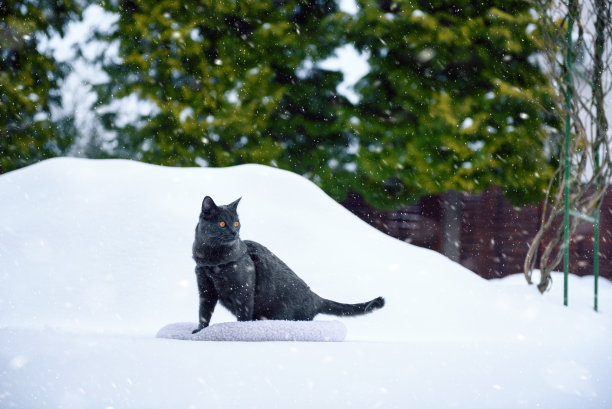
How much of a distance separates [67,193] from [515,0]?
4916 millimetres

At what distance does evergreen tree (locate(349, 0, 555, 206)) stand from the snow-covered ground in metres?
1.77

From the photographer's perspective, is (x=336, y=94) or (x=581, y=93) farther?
(x=336, y=94)

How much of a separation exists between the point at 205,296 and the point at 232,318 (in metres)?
0.50

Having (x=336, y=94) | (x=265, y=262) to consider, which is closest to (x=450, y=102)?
(x=336, y=94)

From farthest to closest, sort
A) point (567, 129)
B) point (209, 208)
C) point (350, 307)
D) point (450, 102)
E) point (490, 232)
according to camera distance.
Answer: point (490, 232) → point (450, 102) → point (567, 129) → point (350, 307) → point (209, 208)

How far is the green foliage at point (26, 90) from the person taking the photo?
18.5 feet

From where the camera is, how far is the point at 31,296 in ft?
7.59

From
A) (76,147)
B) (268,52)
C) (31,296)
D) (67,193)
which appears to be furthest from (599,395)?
(76,147)

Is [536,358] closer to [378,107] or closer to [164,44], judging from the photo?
[378,107]

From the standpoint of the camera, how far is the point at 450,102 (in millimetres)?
5527

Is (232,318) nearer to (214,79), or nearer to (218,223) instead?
(218,223)

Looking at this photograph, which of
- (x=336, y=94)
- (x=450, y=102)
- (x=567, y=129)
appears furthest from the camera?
(x=336, y=94)

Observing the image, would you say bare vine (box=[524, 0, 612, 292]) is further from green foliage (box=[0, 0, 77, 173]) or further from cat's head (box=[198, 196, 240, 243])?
green foliage (box=[0, 0, 77, 173])

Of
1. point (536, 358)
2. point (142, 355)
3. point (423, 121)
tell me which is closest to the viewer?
point (142, 355)
